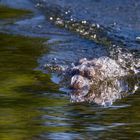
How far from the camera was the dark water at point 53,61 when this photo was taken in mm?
4246

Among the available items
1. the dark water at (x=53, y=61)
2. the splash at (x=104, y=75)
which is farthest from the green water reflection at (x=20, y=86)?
the splash at (x=104, y=75)

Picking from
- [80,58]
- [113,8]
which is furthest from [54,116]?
[113,8]

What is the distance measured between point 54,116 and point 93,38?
8.41ft

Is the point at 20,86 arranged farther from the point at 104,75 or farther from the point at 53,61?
the point at 53,61

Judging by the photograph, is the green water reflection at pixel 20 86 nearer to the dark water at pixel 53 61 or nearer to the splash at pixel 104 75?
the dark water at pixel 53 61

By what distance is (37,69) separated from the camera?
18.7 ft

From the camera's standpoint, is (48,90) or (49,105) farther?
(48,90)

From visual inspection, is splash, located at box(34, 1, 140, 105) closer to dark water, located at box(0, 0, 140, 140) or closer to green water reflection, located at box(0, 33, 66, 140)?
dark water, located at box(0, 0, 140, 140)

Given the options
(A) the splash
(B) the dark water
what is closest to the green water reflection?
(B) the dark water

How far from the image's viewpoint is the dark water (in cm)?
425

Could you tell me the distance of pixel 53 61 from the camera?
19.5 ft

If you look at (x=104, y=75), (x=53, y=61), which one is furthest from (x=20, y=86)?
(x=53, y=61)

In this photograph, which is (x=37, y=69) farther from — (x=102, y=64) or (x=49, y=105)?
(x=49, y=105)

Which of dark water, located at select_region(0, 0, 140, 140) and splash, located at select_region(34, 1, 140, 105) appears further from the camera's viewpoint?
splash, located at select_region(34, 1, 140, 105)
